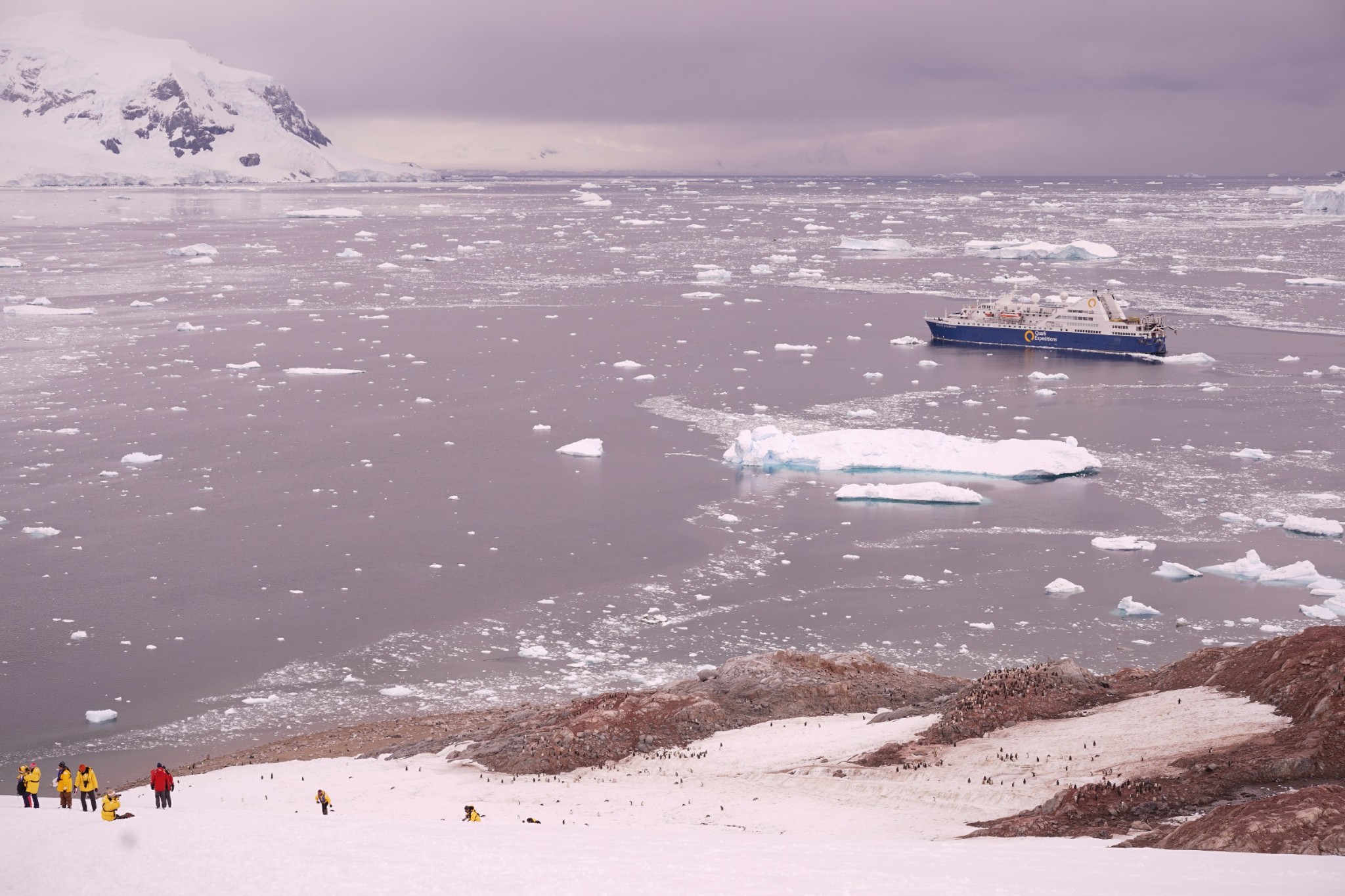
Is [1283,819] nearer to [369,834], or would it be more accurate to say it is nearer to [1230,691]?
[1230,691]

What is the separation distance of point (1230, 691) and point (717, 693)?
810 cm

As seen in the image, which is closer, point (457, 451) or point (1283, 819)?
point (1283, 819)

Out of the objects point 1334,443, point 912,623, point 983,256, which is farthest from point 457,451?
point 983,256

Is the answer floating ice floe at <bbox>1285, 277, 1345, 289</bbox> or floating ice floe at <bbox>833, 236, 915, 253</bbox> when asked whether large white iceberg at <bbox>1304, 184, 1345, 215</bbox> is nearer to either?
floating ice floe at <bbox>833, 236, 915, 253</bbox>

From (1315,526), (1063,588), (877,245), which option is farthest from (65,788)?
(877,245)

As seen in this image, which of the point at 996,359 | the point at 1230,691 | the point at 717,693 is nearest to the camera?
the point at 1230,691

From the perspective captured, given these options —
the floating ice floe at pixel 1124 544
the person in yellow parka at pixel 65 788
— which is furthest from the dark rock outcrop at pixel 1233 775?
the floating ice floe at pixel 1124 544

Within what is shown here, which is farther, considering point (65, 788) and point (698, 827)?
point (65, 788)

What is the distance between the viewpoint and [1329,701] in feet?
51.0

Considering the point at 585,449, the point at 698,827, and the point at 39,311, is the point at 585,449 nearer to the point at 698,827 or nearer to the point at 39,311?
the point at 698,827

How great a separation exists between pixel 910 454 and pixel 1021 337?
27.0m

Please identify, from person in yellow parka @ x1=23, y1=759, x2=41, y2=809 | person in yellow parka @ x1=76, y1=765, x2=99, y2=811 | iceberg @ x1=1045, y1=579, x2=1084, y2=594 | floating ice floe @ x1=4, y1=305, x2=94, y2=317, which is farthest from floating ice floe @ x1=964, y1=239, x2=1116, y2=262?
person in yellow parka @ x1=23, y1=759, x2=41, y2=809

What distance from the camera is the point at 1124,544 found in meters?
30.0

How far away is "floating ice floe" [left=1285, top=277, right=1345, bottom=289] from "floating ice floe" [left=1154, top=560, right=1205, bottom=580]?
57.1 metres
